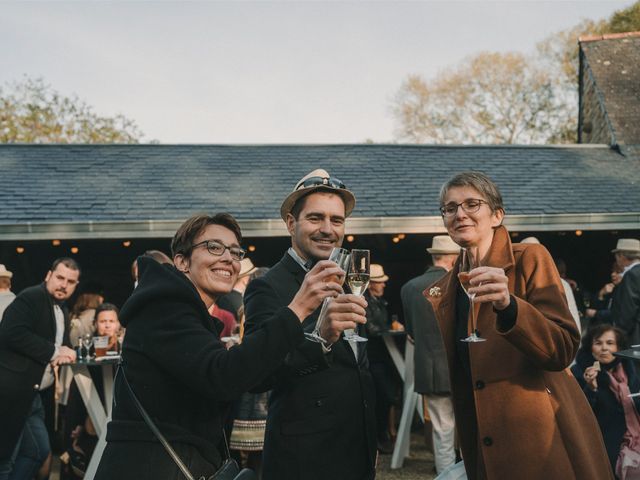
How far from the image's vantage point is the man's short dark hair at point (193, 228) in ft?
7.78

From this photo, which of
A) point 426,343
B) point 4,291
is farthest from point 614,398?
point 4,291

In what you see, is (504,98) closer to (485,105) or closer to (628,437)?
(485,105)

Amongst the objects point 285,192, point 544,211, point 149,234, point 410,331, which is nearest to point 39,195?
point 149,234

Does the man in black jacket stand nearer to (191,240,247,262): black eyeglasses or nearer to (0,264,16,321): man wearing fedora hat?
(0,264,16,321): man wearing fedora hat

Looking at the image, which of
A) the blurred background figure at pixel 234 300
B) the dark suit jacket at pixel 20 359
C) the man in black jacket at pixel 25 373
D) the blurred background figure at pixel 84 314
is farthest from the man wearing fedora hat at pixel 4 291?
the blurred background figure at pixel 234 300

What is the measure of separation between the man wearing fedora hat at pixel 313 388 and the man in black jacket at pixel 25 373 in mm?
3047

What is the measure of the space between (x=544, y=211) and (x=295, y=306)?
7.89 meters

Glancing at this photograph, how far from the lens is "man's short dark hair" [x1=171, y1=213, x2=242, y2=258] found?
2.37 m

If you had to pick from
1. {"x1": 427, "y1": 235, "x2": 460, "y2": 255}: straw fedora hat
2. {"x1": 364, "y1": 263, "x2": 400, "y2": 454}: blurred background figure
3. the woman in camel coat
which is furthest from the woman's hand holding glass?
{"x1": 364, "y1": 263, "x2": 400, "y2": 454}: blurred background figure

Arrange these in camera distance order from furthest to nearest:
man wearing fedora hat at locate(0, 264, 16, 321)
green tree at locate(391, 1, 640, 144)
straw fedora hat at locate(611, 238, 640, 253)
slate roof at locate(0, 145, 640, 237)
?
green tree at locate(391, 1, 640, 144), slate roof at locate(0, 145, 640, 237), straw fedora hat at locate(611, 238, 640, 253), man wearing fedora hat at locate(0, 264, 16, 321)

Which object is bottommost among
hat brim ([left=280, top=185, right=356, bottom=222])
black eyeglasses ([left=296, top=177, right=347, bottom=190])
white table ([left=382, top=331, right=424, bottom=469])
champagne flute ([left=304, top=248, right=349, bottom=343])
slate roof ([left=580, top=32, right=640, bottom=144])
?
white table ([left=382, top=331, right=424, bottom=469])

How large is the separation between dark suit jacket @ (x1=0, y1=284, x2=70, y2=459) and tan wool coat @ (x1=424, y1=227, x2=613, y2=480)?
12.2ft

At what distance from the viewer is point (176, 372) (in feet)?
6.37

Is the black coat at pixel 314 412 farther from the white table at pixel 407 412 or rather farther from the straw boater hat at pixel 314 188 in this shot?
the white table at pixel 407 412
